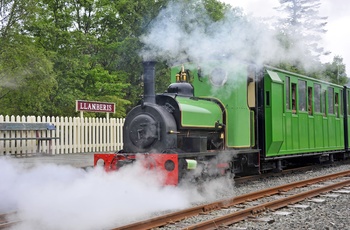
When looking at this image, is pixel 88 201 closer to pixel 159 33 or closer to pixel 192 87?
pixel 192 87

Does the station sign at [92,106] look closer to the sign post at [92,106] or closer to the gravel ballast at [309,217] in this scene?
the sign post at [92,106]

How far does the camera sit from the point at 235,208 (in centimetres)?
748

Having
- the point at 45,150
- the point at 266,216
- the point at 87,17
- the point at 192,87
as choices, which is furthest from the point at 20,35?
the point at 266,216

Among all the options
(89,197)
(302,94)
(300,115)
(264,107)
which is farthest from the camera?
(302,94)

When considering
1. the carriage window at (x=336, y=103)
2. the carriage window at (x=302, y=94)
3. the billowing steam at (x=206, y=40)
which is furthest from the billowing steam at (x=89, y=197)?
the carriage window at (x=336, y=103)

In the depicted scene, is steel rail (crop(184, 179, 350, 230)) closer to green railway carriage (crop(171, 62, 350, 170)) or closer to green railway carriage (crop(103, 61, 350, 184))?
green railway carriage (crop(103, 61, 350, 184))

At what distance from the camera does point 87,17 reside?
24.6m

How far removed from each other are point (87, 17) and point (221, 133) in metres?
17.0

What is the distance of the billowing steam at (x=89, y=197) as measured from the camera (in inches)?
250

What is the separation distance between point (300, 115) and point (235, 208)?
5.24 meters

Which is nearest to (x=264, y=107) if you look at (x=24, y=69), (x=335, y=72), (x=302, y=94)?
(x=302, y=94)

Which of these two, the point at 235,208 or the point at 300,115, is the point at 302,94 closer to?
the point at 300,115

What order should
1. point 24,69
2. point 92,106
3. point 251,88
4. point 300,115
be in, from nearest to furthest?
point 251,88 → point 300,115 → point 24,69 → point 92,106

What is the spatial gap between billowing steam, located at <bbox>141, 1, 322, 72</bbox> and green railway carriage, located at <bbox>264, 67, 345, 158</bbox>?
0.81 metres
